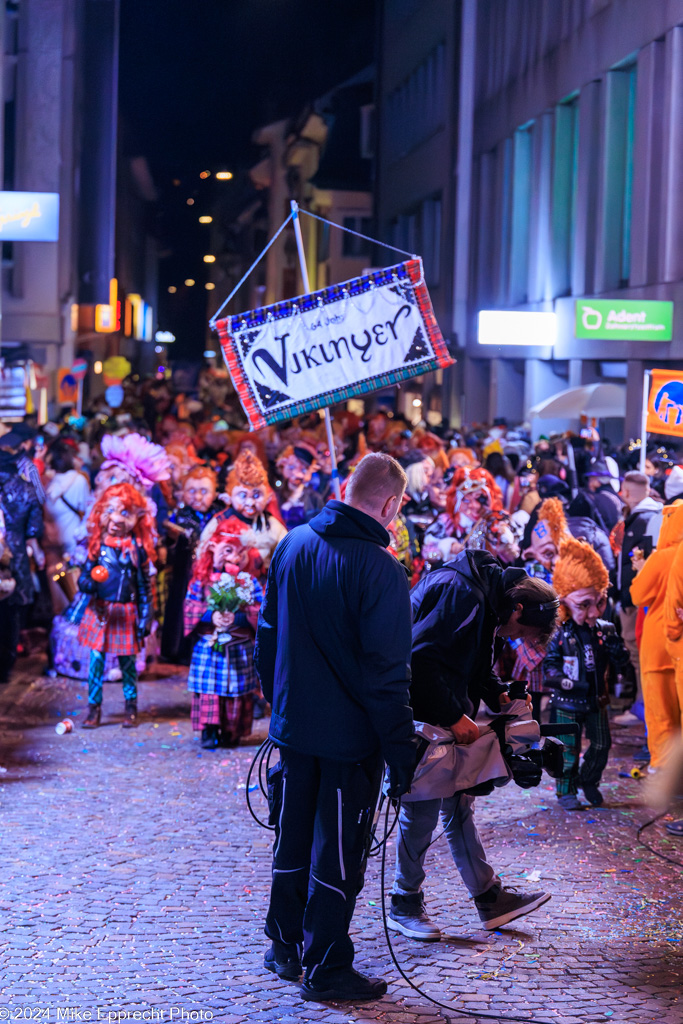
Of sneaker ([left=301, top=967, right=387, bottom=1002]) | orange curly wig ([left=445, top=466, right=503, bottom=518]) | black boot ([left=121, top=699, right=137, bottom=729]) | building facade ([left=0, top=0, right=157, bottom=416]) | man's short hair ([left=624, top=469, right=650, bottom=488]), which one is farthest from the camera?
building facade ([left=0, top=0, right=157, bottom=416])

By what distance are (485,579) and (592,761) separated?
2680 millimetres

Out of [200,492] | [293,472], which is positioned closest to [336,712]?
[200,492]

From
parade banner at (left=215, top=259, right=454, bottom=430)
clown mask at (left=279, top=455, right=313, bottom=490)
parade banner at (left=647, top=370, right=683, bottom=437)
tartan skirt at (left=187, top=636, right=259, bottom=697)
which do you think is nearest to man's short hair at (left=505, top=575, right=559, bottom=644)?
tartan skirt at (left=187, top=636, right=259, bottom=697)

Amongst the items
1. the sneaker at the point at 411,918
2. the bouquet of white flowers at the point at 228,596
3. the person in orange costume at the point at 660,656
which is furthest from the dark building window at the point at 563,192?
the sneaker at the point at 411,918

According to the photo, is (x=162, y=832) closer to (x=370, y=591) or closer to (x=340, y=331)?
(x=370, y=591)

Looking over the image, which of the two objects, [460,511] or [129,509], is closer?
[129,509]

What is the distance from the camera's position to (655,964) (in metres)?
5.43

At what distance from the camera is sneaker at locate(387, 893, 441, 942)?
559 cm

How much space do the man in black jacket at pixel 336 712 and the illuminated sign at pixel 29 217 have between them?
15843mm

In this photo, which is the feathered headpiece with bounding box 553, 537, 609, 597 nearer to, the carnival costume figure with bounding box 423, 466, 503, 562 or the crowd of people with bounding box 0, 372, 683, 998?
the crowd of people with bounding box 0, 372, 683, 998

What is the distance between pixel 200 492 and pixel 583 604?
4273 millimetres

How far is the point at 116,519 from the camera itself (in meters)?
9.32

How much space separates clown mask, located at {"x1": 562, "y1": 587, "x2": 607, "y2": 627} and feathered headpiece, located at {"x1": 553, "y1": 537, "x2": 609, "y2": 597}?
2 cm

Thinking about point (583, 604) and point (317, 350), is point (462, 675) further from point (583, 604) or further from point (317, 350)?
point (317, 350)
